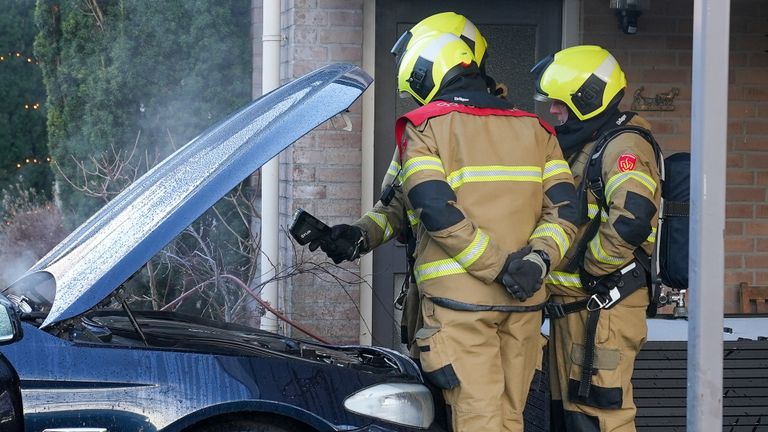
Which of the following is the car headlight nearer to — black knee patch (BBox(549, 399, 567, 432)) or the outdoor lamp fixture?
black knee patch (BBox(549, 399, 567, 432))

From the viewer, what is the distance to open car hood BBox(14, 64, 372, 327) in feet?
10.6

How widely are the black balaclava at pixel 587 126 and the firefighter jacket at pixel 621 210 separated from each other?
0.07 m

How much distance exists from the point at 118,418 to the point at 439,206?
130cm

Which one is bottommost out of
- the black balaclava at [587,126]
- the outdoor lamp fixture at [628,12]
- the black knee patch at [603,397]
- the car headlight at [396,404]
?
the black knee patch at [603,397]

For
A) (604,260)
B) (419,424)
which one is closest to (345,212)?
(604,260)

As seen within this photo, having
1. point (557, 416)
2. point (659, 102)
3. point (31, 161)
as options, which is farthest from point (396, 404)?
point (31, 161)

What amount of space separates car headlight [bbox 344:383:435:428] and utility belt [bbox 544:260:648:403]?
2.98 feet

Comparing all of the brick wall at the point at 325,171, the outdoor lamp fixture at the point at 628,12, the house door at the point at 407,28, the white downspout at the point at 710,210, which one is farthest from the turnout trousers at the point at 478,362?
the outdoor lamp fixture at the point at 628,12

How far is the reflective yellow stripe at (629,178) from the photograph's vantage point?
4.36 meters

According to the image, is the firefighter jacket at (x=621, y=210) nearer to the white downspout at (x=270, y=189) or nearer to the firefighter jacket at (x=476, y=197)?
the firefighter jacket at (x=476, y=197)

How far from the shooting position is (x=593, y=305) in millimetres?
4512

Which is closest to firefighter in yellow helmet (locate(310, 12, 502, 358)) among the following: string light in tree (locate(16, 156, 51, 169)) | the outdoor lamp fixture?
the outdoor lamp fixture

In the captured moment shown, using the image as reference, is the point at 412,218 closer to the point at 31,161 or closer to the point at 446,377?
the point at 446,377

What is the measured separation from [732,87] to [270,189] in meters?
2.89
